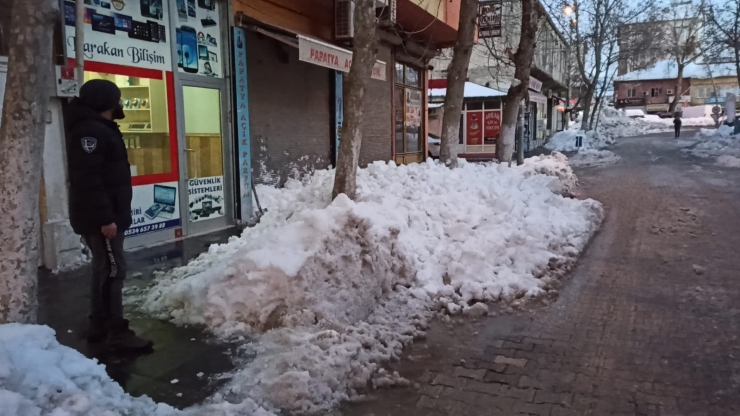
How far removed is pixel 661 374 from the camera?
13.6ft

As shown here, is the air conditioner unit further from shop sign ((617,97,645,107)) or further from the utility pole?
shop sign ((617,97,645,107))

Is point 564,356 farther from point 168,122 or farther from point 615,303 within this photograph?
point 168,122

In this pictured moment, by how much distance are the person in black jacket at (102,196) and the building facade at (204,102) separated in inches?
94.3

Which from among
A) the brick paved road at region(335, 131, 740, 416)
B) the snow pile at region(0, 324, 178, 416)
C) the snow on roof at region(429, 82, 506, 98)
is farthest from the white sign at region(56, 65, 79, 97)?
the snow on roof at region(429, 82, 506, 98)

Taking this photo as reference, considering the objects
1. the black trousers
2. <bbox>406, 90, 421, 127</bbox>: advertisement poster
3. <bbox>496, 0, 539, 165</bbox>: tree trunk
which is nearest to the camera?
the black trousers

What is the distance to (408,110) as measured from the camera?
709 inches

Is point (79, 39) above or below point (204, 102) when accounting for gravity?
above

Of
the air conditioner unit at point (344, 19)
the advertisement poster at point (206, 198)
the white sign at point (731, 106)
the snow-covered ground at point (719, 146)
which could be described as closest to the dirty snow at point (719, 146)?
the snow-covered ground at point (719, 146)

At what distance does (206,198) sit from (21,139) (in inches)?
213

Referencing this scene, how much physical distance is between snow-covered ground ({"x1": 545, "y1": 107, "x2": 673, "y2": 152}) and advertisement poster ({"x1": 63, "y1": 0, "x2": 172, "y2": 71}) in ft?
95.6

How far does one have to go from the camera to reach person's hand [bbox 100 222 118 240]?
13.8ft

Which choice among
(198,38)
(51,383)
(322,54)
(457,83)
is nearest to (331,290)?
(51,383)

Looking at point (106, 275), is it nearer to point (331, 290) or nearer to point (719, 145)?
point (331, 290)

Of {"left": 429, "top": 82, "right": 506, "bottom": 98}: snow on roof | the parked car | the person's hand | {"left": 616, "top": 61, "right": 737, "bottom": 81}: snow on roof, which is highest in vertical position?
{"left": 616, "top": 61, "right": 737, "bottom": 81}: snow on roof
